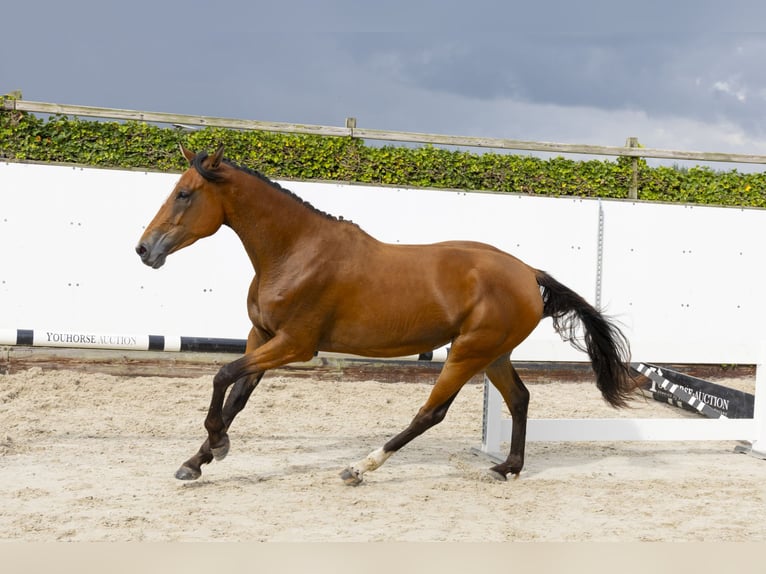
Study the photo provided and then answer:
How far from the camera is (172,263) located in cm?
812

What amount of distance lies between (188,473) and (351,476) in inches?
36.4

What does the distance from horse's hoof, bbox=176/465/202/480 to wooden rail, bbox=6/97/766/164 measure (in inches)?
192

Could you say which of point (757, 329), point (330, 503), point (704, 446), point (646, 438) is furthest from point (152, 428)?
point (757, 329)

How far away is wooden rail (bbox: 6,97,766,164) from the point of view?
26.5 ft

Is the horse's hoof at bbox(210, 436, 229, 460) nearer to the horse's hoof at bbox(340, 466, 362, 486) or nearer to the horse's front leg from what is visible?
the horse's front leg

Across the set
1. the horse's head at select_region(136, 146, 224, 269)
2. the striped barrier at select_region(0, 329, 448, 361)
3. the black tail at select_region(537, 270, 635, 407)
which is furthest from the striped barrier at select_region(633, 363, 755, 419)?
the horse's head at select_region(136, 146, 224, 269)

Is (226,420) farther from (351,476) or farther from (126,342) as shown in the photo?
(126,342)

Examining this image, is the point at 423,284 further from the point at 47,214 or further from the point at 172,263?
the point at 47,214

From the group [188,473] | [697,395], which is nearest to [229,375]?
[188,473]

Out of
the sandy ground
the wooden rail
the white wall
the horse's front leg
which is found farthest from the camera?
the wooden rail

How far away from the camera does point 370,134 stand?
8.82 metres

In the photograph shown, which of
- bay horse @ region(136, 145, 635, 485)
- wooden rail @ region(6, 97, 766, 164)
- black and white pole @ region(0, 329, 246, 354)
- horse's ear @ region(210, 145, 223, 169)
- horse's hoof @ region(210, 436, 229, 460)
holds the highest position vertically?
wooden rail @ region(6, 97, 766, 164)

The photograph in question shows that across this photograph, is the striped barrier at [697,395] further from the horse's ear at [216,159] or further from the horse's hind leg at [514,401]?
the horse's ear at [216,159]

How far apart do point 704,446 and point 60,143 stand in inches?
267
